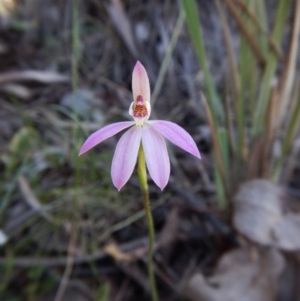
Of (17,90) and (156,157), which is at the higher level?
(156,157)

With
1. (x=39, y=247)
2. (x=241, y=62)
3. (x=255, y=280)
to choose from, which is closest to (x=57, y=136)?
(x=39, y=247)

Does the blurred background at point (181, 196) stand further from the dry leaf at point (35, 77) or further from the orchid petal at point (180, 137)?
the orchid petal at point (180, 137)

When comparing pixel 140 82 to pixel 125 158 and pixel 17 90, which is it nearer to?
pixel 125 158

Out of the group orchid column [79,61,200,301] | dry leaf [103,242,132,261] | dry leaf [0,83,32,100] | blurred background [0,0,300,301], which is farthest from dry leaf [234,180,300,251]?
dry leaf [0,83,32,100]

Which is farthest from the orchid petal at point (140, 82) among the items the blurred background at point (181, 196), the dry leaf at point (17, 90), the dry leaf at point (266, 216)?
the dry leaf at point (17, 90)

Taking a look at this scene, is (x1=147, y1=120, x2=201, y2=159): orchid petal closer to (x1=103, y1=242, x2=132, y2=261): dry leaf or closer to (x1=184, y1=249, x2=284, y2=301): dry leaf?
(x1=184, y1=249, x2=284, y2=301): dry leaf

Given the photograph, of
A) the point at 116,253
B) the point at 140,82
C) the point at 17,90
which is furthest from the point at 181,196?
the point at 17,90
